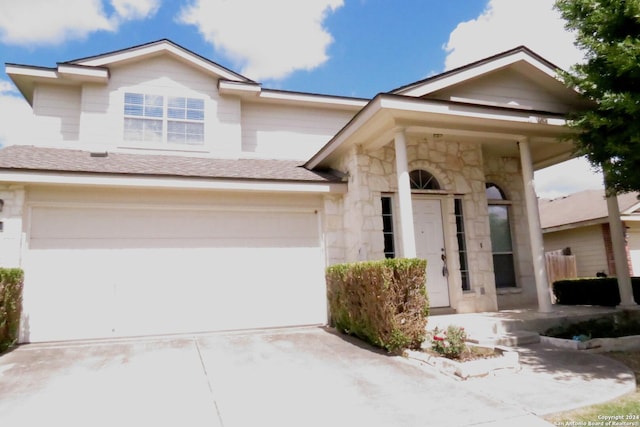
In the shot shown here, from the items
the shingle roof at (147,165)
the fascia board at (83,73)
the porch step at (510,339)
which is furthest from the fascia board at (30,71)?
the porch step at (510,339)

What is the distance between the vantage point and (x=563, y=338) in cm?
668

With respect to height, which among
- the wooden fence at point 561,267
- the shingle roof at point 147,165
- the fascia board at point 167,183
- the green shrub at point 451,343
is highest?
the shingle roof at point 147,165

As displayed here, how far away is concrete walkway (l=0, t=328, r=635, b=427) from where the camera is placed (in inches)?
148

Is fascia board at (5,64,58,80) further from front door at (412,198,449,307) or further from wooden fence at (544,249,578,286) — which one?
wooden fence at (544,249,578,286)

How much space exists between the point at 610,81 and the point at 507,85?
2791 millimetres

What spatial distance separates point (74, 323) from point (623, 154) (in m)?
9.60

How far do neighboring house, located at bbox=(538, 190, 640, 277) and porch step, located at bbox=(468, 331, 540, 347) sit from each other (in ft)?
25.6

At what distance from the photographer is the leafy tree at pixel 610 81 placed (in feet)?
18.9

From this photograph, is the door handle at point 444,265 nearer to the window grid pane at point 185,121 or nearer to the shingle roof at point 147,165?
the shingle roof at point 147,165

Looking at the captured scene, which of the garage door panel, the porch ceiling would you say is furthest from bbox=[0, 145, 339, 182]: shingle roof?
the porch ceiling

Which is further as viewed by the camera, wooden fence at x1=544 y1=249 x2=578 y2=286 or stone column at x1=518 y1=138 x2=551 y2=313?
wooden fence at x1=544 y1=249 x2=578 y2=286

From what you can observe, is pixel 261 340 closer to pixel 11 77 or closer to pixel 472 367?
pixel 472 367

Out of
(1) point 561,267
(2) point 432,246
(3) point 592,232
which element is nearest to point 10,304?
(2) point 432,246

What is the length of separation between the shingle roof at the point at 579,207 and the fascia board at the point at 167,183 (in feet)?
33.8
